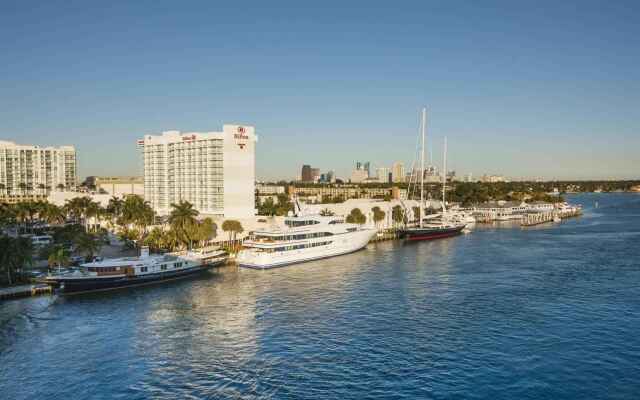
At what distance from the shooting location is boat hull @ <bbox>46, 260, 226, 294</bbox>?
59.6m

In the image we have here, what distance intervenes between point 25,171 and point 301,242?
154428 millimetres

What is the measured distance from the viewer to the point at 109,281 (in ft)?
204

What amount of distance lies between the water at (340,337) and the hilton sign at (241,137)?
2094 inches

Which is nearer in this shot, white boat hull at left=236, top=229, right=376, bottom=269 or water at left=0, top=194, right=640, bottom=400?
water at left=0, top=194, right=640, bottom=400

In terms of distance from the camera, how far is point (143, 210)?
99.9 meters

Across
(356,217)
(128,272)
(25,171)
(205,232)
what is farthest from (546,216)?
(25,171)

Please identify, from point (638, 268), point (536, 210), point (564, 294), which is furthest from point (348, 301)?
point (536, 210)

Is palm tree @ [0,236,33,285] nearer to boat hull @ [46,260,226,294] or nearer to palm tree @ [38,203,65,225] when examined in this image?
boat hull @ [46,260,226,294]

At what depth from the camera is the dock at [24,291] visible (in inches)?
2222

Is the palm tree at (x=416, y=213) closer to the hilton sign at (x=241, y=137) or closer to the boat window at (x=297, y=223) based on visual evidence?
the hilton sign at (x=241, y=137)

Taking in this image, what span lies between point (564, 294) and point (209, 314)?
3964 cm

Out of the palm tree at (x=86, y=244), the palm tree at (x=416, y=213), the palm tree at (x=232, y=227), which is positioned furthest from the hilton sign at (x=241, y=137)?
the palm tree at (x=416, y=213)

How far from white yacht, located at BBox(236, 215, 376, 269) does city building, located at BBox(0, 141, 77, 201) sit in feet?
451

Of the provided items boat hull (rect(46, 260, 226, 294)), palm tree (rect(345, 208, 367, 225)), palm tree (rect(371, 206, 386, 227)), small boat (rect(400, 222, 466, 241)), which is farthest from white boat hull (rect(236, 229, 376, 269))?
palm tree (rect(371, 206, 386, 227))
